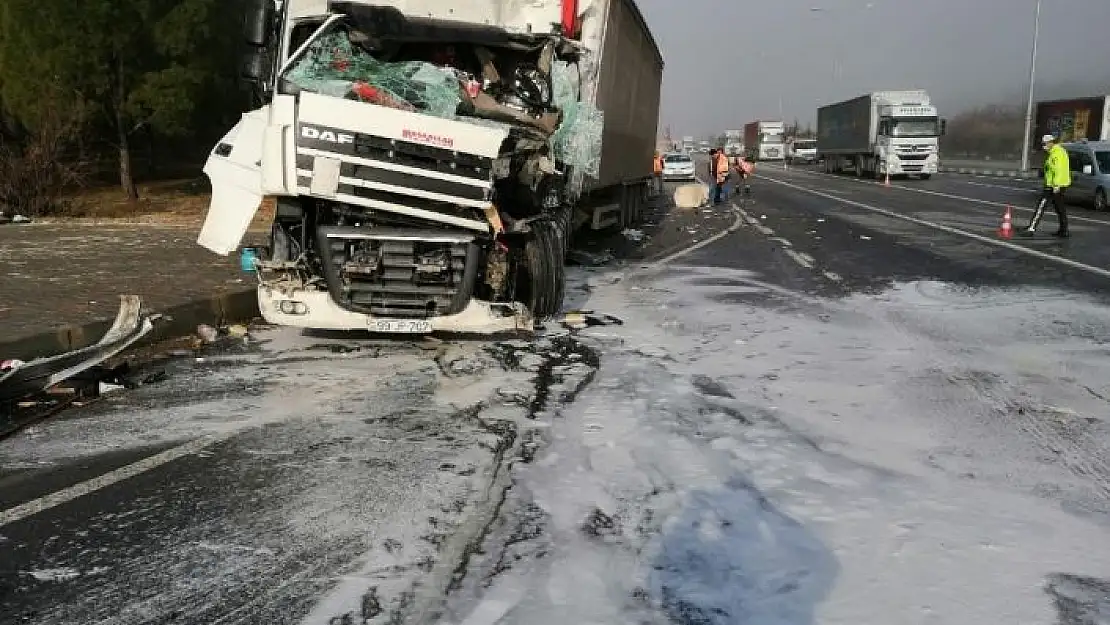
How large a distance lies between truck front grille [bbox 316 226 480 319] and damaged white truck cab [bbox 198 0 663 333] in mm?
11

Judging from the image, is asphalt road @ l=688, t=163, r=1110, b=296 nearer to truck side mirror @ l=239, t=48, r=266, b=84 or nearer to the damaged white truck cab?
the damaged white truck cab

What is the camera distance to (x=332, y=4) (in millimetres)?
7391

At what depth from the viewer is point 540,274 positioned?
7.66m

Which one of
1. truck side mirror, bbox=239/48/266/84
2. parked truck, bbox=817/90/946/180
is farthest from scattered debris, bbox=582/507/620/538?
parked truck, bbox=817/90/946/180

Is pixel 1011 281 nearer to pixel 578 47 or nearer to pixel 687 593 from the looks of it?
pixel 578 47

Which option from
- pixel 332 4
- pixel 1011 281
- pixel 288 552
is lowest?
pixel 288 552

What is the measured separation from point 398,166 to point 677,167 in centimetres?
3705

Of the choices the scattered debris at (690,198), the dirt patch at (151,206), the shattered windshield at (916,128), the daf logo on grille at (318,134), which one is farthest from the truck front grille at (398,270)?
the shattered windshield at (916,128)

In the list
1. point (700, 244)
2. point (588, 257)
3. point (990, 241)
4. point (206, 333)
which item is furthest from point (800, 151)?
point (206, 333)

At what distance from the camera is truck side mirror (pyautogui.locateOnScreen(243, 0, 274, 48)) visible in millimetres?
7367

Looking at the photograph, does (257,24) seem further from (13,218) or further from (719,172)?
(719,172)

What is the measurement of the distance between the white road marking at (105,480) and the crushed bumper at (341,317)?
191cm

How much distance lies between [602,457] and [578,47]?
5.82m

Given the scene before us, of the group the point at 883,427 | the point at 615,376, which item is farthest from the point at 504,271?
the point at 883,427
